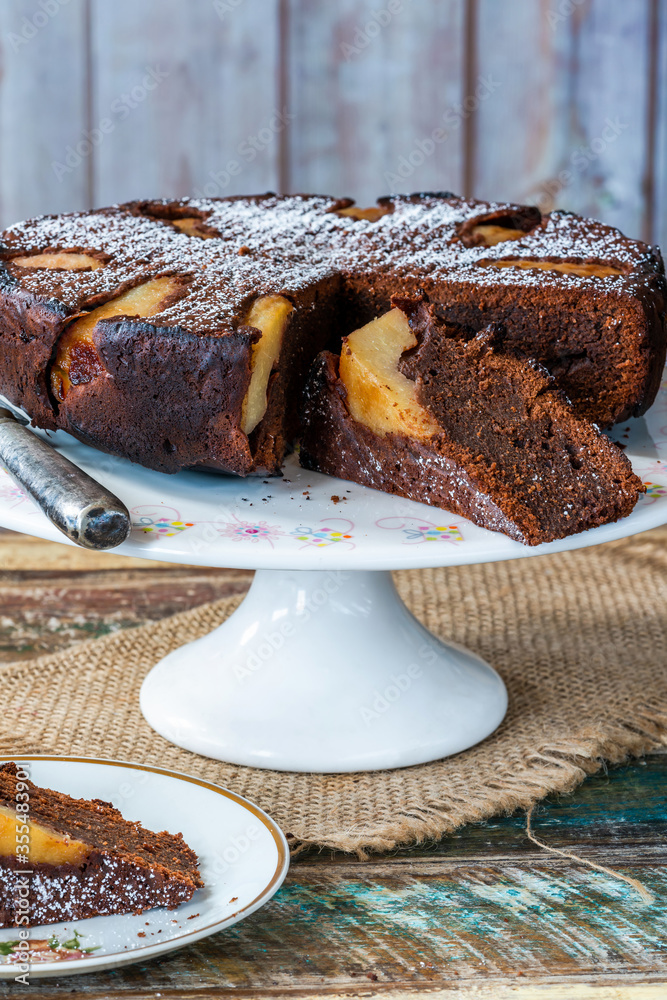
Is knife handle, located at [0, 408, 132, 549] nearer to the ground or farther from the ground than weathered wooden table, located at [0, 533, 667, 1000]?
farther from the ground

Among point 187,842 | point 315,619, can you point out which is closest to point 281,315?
point 315,619

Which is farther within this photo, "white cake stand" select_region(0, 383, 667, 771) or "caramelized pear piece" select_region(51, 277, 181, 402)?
"caramelized pear piece" select_region(51, 277, 181, 402)

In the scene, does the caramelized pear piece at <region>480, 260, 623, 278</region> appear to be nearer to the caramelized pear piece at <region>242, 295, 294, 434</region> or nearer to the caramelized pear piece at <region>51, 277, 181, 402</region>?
the caramelized pear piece at <region>242, 295, 294, 434</region>

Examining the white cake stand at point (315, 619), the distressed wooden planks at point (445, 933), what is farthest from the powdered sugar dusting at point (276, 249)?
the distressed wooden planks at point (445, 933)

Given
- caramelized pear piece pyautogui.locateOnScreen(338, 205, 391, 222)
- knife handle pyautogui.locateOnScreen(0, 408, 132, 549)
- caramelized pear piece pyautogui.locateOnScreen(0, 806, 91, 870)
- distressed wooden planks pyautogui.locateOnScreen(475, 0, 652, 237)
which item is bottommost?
caramelized pear piece pyautogui.locateOnScreen(0, 806, 91, 870)

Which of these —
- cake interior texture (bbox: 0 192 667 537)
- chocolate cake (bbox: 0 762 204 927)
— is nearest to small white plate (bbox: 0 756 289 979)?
chocolate cake (bbox: 0 762 204 927)

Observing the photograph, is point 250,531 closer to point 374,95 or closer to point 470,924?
point 470,924

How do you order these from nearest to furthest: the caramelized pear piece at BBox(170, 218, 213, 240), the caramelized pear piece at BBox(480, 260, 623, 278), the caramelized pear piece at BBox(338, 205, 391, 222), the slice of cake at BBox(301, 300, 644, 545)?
the slice of cake at BBox(301, 300, 644, 545), the caramelized pear piece at BBox(480, 260, 623, 278), the caramelized pear piece at BBox(170, 218, 213, 240), the caramelized pear piece at BBox(338, 205, 391, 222)

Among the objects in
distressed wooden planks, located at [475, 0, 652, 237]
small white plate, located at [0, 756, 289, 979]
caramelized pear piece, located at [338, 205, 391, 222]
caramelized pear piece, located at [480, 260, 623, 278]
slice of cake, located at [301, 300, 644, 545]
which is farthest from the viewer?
distressed wooden planks, located at [475, 0, 652, 237]
